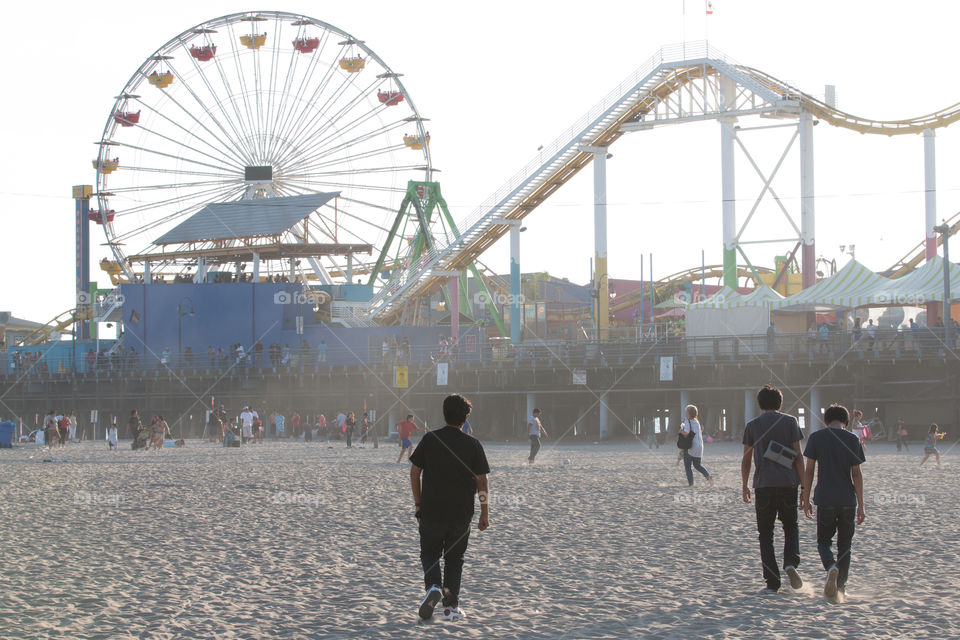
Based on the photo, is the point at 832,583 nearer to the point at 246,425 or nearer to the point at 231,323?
the point at 246,425

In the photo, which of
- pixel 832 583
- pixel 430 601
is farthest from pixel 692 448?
pixel 430 601

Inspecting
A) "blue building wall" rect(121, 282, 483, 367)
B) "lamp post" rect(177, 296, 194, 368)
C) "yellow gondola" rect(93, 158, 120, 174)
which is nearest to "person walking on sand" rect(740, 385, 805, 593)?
"blue building wall" rect(121, 282, 483, 367)

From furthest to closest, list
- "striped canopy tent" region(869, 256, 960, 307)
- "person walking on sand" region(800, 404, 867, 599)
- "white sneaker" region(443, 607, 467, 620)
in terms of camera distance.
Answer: "striped canopy tent" region(869, 256, 960, 307) → "person walking on sand" region(800, 404, 867, 599) → "white sneaker" region(443, 607, 467, 620)

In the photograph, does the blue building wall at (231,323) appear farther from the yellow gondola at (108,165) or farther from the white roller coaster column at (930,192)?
the white roller coaster column at (930,192)

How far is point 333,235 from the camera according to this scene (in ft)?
194

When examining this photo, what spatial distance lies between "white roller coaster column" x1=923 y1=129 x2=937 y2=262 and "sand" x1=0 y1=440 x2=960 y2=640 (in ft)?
78.6

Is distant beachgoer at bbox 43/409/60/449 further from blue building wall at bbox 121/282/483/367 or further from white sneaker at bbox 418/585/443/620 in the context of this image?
white sneaker at bbox 418/585/443/620

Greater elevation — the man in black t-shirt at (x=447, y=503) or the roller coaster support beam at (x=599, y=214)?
the roller coaster support beam at (x=599, y=214)

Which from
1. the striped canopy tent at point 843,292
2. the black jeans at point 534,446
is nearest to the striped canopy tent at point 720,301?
the striped canopy tent at point 843,292

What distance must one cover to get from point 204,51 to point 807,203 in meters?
30.4

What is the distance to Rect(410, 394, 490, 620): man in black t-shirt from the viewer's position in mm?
7883

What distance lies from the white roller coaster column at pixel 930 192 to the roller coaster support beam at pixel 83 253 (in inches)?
1743

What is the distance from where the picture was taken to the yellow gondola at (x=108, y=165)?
58812mm

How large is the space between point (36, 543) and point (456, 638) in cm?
606
